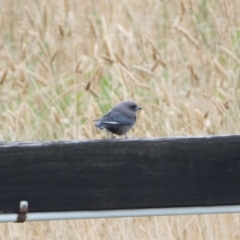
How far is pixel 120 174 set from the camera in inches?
57.5

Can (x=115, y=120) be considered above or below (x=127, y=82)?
below

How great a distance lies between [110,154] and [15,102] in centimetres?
204

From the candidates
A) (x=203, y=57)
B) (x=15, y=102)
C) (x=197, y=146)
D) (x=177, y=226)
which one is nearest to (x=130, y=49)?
(x=203, y=57)

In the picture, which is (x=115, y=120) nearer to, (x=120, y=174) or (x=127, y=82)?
(x=127, y=82)

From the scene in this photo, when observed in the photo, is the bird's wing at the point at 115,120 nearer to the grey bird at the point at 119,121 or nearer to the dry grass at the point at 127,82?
the grey bird at the point at 119,121

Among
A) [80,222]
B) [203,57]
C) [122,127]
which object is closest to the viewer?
[122,127]

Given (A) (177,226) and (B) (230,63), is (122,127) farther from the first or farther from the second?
(B) (230,63)

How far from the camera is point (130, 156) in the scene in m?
1.47

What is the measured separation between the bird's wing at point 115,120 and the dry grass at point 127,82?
1.20 feet

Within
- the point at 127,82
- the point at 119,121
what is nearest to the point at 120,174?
the point at 119,121

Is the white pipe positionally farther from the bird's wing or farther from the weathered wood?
the bird's wing

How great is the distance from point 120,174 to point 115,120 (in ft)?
3.31

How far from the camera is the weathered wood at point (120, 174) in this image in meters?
1.43

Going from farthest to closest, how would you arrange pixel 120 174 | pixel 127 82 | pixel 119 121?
pixel 127 82, pixel 119 121, pixel 120 174
